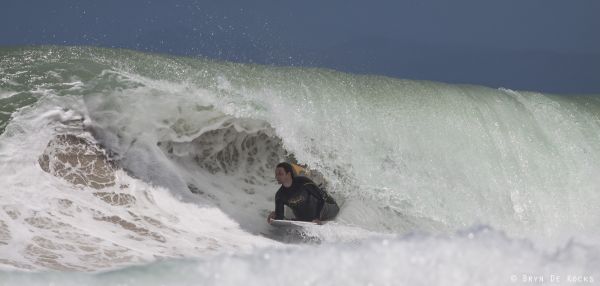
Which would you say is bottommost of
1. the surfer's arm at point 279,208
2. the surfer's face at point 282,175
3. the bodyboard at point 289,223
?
the bodyboard at point 289,223

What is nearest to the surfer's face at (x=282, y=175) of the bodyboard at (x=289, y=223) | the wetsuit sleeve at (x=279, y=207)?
the wetsuit sleeve at (x=279, y=207)

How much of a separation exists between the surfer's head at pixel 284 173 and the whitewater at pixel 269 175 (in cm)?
37

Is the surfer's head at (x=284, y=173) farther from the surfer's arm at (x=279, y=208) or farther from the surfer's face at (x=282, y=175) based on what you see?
the surfer's arm at (x=279, y=208)

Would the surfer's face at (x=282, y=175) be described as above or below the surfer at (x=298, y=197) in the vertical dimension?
above

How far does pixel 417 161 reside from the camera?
628 cm

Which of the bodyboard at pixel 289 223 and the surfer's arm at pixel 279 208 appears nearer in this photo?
the bodyboard at pixel 289 223

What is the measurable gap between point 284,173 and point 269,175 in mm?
1152

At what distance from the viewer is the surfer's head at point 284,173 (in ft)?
16.3

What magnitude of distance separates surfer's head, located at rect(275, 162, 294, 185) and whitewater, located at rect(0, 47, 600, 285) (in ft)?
1.21

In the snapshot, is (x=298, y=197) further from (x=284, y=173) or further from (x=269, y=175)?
(x=269, y=175)

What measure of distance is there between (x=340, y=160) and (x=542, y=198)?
1.95 meters

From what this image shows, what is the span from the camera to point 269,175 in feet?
20.1

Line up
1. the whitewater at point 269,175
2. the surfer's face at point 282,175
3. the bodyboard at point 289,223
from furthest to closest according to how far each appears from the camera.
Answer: the surfer's face at point 282,175 < the bodyboard at point 289,223 < the whitewater at point 269,175

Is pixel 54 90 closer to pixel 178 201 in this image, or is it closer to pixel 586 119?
pixel 178 201
